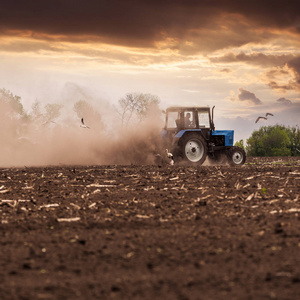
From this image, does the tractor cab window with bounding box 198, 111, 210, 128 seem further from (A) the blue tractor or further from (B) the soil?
(B) the soil

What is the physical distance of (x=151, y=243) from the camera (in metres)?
7.00

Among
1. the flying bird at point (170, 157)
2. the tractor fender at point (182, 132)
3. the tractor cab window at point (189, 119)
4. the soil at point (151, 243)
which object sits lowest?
the soil at point (151, 243)

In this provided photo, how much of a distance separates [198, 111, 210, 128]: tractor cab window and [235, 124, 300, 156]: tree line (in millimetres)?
16096

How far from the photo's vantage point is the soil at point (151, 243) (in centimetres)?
528

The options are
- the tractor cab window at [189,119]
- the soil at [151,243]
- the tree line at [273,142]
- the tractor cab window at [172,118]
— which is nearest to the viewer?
the soil at [151,243]

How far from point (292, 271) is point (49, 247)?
3405 mm

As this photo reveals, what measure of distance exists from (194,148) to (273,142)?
18422 millimetres

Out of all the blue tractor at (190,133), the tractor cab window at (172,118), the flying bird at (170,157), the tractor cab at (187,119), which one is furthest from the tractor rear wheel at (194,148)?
the tractor cab window at (172,118)

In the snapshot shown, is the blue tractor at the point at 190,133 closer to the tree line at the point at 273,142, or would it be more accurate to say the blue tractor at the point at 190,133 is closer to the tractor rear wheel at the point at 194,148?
the tractor rear wheel at the point at 194,148

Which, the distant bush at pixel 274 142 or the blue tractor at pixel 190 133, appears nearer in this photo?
the blue tractor at pixel 190 133

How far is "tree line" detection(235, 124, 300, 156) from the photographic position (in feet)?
129

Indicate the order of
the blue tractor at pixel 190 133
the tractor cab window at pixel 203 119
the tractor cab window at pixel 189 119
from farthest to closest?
the tractor cab window at pixel 203 119, the tractor cab window at pixel 189 119, the blue tractor at pixel 190 133

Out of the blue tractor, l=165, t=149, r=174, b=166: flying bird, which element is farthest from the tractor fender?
l=165, t=149, r=174, b=166: flying bird

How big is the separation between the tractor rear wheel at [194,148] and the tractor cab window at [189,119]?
553 mm
